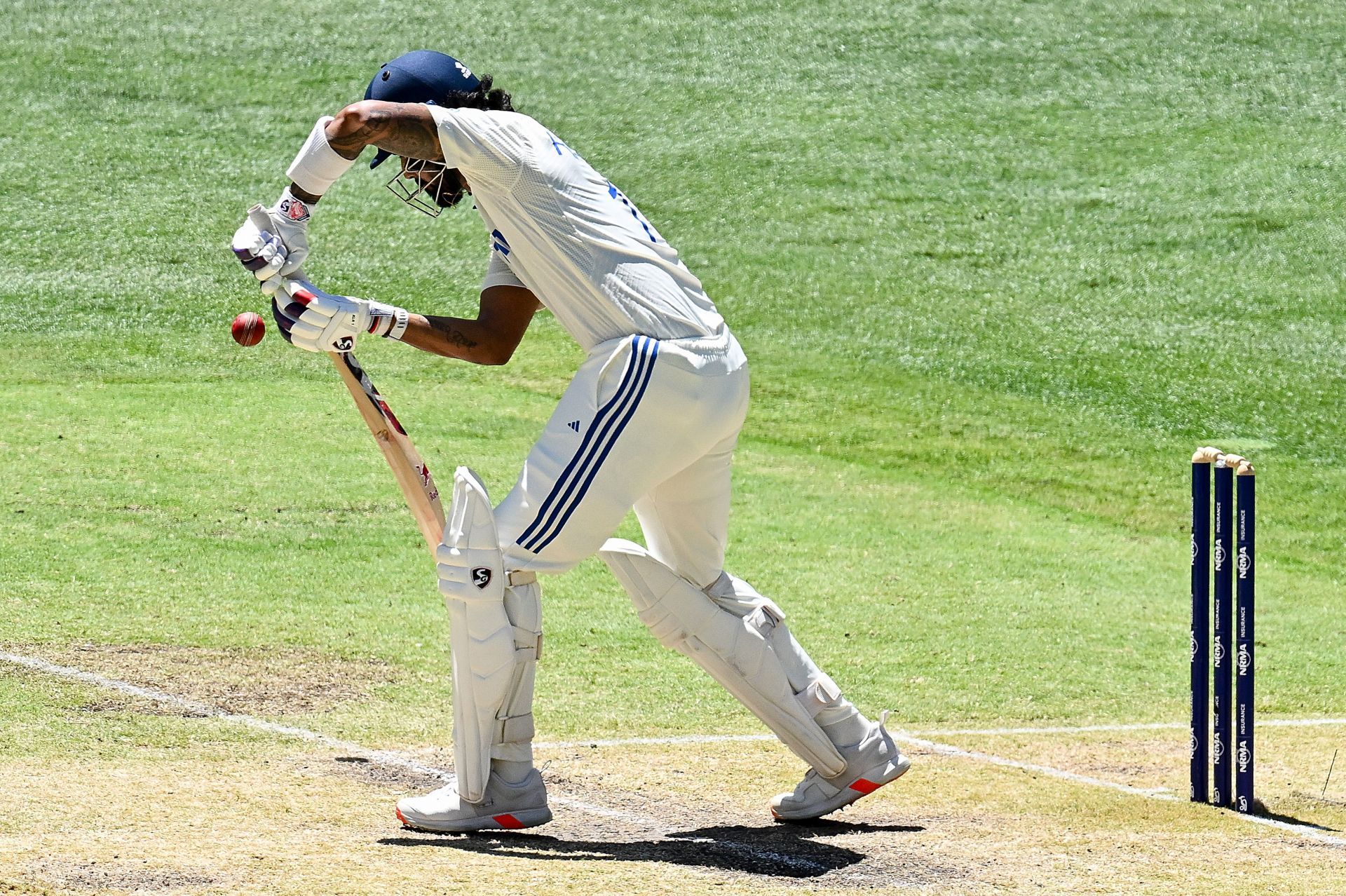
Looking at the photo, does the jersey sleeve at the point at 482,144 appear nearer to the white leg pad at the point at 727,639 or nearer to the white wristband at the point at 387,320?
the white wristband at the point at 387,320

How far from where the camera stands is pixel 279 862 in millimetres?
3803

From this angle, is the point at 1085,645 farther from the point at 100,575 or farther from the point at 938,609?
the point at 100,575

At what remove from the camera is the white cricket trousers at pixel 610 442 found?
4.20m

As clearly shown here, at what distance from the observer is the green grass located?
748 cm

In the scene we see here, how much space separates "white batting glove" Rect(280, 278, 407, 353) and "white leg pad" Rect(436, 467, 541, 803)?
502mm

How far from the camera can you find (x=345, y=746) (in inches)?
214

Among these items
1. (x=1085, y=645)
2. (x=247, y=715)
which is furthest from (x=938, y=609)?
(x=247, y=715)

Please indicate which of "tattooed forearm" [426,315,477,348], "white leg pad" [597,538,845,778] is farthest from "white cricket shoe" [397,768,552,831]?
"tattooed forearm" [426,315,477,348]

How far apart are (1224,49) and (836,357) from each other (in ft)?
32.5

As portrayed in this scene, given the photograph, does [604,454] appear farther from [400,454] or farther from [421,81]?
[421,81]

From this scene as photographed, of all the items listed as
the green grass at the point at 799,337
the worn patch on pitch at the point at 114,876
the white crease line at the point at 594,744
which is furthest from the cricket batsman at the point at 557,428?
the green grass at the point at 799,337

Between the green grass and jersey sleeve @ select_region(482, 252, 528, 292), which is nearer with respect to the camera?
jersey sleeve @ select_region(482, 252, 528, 292)

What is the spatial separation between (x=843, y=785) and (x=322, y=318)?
6.28 ft

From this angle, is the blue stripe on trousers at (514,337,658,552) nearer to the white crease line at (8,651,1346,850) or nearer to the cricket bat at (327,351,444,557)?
the cricket bat at (327,351,444,557)
